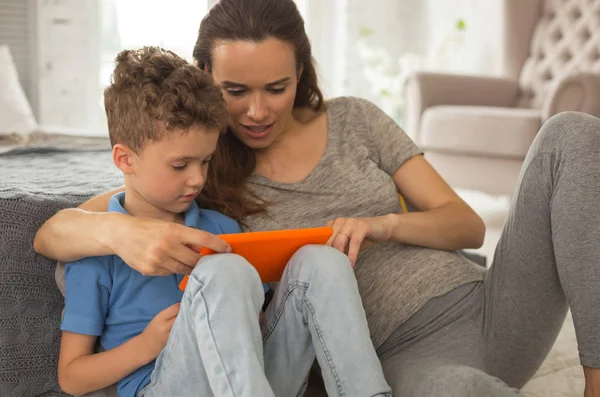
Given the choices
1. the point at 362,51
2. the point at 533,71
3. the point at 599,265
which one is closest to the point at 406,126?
the point at 533,71

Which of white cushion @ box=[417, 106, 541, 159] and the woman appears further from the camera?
white cushion @ box=[417, 106, 541, 159]

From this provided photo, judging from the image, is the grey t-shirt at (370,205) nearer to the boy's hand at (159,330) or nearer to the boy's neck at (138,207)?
the boy's neck at (138,207)

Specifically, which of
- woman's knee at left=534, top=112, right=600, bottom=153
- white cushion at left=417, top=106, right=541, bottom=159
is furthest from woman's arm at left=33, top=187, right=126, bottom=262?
white cushion at left=417, top=106, right=541, bottom=159

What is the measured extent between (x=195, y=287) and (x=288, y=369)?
0.23 metres

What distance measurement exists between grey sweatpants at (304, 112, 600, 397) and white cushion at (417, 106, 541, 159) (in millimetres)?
2173

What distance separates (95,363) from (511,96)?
3.50 meters

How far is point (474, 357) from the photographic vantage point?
128cm

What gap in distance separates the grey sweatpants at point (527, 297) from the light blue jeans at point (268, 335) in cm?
15

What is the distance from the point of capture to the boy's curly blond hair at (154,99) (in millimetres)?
1148

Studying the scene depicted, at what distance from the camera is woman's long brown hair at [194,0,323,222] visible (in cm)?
138

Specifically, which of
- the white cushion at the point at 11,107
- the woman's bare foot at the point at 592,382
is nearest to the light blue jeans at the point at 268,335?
the woman's bare foot at the point at 592,382

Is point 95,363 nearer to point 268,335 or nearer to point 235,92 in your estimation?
point 268,335

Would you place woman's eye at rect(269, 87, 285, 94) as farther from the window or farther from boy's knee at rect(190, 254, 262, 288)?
the window

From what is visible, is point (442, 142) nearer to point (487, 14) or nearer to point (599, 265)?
point (487, 14)
